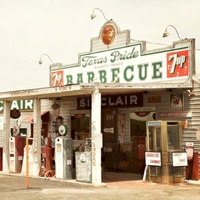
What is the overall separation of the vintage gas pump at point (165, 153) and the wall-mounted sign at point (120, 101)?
3.06 m

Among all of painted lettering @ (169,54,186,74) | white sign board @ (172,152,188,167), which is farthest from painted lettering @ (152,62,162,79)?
white sign board @ (172,152,188,167)

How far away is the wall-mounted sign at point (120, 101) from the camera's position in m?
19.3

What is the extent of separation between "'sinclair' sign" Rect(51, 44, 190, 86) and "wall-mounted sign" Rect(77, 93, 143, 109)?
708mm

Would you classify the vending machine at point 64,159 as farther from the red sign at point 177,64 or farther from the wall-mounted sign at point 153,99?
the red sign at point 177,64

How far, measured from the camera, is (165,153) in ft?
52.1

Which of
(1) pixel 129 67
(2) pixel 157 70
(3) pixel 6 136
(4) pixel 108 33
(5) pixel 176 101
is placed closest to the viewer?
(5) pixel 176 101

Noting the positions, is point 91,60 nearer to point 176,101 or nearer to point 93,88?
point 176,101

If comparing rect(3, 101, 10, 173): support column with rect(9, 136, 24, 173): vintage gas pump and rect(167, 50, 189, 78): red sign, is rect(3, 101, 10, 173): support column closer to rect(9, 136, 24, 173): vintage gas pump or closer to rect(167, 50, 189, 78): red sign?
rect(9, 136, 24, 173): vintage gas pump

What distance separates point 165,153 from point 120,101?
481cm

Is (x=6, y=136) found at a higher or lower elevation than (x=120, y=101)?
lower

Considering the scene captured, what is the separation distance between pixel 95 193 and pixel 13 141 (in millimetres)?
7811

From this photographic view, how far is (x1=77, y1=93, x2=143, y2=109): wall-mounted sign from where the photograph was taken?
A: 19281 mm

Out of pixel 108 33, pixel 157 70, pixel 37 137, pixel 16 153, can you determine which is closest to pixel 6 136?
pixel 16 153

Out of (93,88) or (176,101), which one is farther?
(176,101)
